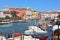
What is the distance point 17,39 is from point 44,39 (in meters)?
1.76

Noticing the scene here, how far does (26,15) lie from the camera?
218 ft

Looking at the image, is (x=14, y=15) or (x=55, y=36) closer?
(x=55, y=36)

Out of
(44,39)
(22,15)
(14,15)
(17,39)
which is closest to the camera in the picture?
(17,39)

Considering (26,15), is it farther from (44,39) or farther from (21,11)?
(44,39)

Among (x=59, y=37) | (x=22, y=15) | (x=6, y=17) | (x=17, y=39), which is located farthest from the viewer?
(x=22, y=15)

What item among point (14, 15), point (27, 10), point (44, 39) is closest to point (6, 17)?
point (14, 15)

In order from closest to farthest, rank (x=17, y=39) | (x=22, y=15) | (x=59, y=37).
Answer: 1. (x=59, y=37)
2. (x=17, y=39)
3. (x=22, y=15)

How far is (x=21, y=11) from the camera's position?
69.4 meters

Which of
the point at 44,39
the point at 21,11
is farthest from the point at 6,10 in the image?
the point at 44,39

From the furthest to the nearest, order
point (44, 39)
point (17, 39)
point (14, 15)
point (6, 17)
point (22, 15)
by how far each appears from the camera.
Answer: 1. point (22, 15)
2. point (14, 15)
3. point (6, 17)
4. point (44, 39)
5. point (17, 39)

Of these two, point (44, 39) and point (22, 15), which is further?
point (22, 15)

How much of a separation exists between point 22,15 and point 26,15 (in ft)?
4.23

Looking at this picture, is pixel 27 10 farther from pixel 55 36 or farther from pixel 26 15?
pixel 55 36

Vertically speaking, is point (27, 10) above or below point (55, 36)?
above
